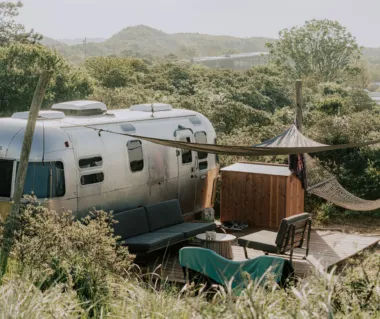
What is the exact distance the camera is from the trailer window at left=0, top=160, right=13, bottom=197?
31.8 ft

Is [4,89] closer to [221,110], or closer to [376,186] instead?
[221,110]

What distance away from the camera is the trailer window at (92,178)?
9.92 meters

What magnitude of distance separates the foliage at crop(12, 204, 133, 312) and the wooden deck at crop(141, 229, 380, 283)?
5.69 feet

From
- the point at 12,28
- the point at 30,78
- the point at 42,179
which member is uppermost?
the point at 12,28

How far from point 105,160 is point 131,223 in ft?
3.57

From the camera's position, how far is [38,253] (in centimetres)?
713

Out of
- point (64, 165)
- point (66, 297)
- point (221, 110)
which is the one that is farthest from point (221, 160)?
point (66, 297)

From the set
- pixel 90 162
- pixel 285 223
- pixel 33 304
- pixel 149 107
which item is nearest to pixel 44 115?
pixel 90 162

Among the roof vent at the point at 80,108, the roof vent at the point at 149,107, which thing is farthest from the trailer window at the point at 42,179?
the roof vent at the point at 149,107

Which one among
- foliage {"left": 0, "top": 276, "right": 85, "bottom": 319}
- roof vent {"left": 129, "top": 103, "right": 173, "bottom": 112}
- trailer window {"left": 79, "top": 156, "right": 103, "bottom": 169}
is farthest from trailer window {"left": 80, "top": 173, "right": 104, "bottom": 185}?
foliage {"left": 0, "top": 276, "right": 85, "bottom": 319}

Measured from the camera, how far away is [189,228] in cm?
1049

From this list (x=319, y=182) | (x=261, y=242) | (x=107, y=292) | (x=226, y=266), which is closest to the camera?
(x=107, y=292)

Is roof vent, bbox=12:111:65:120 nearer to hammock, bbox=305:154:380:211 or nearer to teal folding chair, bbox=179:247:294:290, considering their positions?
teal folding chair, bbox=179:247:294:290

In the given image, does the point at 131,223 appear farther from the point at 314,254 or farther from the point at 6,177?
the point at 314,254
